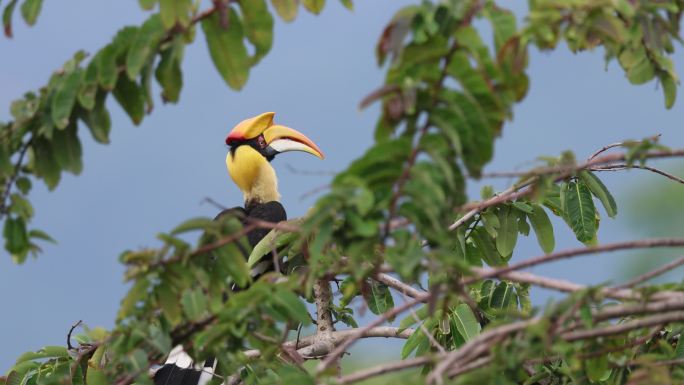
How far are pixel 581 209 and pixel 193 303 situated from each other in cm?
215

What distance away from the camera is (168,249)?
2.56 metres

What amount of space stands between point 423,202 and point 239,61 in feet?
2.32

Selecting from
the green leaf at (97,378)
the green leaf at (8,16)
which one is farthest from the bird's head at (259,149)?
the green leaf at (8,16)

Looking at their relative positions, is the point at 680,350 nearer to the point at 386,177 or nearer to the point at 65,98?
the point at 386,177

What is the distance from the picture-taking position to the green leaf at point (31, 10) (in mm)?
2688

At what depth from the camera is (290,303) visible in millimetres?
2586

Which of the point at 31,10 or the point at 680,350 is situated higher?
the point at 31,10

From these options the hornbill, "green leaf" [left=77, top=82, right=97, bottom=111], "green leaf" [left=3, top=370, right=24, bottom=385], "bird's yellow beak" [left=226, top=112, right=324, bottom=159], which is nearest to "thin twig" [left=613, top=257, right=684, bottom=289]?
"green leaf" [left=77, top=82, right=97, bottom=111]

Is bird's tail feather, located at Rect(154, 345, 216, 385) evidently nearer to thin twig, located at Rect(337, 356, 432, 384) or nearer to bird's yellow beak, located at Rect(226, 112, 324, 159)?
thin twig, located at Rect(337, 356, 432, 384)

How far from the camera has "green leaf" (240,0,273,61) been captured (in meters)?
2.62

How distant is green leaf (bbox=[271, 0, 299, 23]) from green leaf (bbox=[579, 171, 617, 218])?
1786mm

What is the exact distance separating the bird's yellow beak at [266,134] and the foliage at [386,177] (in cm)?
374

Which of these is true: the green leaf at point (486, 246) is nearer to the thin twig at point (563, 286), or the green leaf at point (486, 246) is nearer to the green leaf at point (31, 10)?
the thin twig at point (563, 286)

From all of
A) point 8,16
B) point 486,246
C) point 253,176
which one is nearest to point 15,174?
point 8,16
